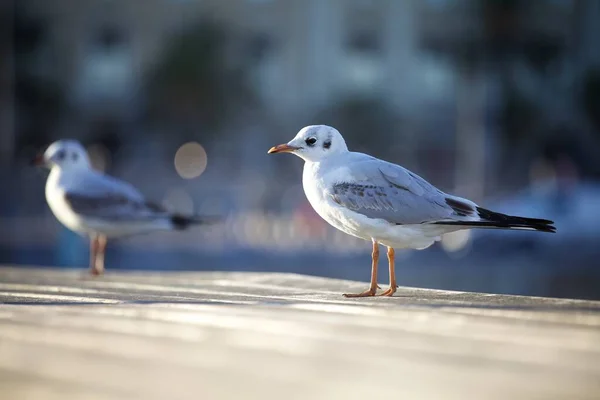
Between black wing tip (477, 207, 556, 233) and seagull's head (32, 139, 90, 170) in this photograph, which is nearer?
black wing tip (477, 207, 556, 233)

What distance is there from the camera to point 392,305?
5555 millimetres

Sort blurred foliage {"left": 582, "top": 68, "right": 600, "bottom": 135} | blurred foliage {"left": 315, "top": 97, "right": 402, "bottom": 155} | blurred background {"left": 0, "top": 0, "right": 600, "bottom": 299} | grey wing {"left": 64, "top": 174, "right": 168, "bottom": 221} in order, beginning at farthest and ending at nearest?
1. blurred foliage {"left": 582, "top": 68, "right": 600, "bottom": 135}
2. blurred foliage {"left": 315, "top": 97, "right": 402, "bottom": 155}
3. blurred background {"left": 0, "top": 0, "right": 600, "bottom": 299}
4. grey wing {"left": 64, "top": 174, "right": 168, "bottom": 221}

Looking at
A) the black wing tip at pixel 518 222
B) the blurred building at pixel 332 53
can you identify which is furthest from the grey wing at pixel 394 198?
the blurred building at pixel 332 53

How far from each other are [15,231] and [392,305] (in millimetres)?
24653

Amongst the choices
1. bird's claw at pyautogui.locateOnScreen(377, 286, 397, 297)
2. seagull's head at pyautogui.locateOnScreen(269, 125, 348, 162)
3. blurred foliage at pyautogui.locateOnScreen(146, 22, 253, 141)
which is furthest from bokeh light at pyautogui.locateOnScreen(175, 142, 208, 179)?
bird's claw at pyautogui.locateOnScreen(377, 286, 397, 297)

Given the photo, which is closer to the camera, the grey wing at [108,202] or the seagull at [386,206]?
the seagull at [386,206]

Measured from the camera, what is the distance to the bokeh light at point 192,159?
46.2 metres

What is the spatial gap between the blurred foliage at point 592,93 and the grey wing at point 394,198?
39.6 meters

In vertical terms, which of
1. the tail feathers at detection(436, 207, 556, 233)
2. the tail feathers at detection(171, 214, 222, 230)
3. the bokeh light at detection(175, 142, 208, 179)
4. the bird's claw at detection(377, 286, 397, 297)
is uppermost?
the bokeh light at detection(175, 142, 208, 179)

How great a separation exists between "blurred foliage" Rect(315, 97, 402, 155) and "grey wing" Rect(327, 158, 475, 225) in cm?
3625

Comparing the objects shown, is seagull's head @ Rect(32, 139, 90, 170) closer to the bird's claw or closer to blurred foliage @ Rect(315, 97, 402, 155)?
the bird's claw

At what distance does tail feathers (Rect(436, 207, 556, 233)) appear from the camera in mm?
6121

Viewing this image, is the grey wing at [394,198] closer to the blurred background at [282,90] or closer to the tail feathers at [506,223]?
the tail feathers at [506,223]

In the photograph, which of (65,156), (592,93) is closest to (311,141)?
(65,156)
